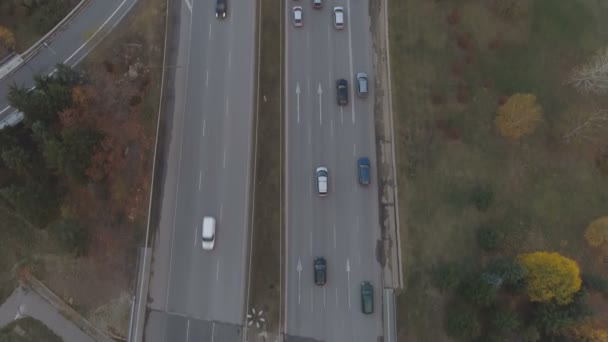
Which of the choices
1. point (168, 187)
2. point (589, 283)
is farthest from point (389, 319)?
point (168, 187)

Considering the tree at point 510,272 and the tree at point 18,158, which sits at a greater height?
the tree at point 18,158

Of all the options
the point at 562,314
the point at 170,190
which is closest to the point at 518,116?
the point at 562,314

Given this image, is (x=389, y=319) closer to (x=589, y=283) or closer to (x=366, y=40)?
(x=589, y=283)

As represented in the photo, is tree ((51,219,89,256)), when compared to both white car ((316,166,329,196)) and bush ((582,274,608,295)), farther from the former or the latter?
bush ((582,274,608,295))

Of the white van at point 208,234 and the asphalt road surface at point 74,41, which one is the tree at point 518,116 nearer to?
the white van at point 208,234

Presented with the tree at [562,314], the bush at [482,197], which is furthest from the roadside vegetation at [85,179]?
the tree at [562,314]

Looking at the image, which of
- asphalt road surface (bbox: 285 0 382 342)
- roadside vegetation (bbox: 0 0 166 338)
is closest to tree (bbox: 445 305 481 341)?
asphalt road surface (bbox: 285 0 382 342)
